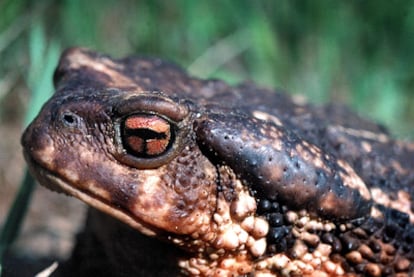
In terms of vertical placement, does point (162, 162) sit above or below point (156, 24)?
above

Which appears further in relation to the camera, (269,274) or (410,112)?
(410,112)

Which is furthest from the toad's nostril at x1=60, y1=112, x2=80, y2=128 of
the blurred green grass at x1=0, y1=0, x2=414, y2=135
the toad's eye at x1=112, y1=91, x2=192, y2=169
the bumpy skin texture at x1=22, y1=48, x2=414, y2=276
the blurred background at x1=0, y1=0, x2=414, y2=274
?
the blurred green grass at x1=0, y1=0, x2=414, y2=135

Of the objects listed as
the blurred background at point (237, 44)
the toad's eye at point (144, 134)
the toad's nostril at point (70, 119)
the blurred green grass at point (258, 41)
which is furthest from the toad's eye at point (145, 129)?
the blurred green grass at point (258, 41)

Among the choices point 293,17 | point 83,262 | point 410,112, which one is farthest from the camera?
point 410,112

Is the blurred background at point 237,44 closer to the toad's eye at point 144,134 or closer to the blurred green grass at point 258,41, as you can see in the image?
the blurred green grass at point 258,41

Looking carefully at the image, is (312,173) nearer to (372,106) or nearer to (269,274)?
(269,274)

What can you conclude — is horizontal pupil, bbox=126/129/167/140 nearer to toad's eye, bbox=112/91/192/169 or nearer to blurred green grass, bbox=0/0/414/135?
toad's eye, bbox=112/91/192/169

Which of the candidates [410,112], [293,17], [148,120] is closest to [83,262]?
[148,120]
